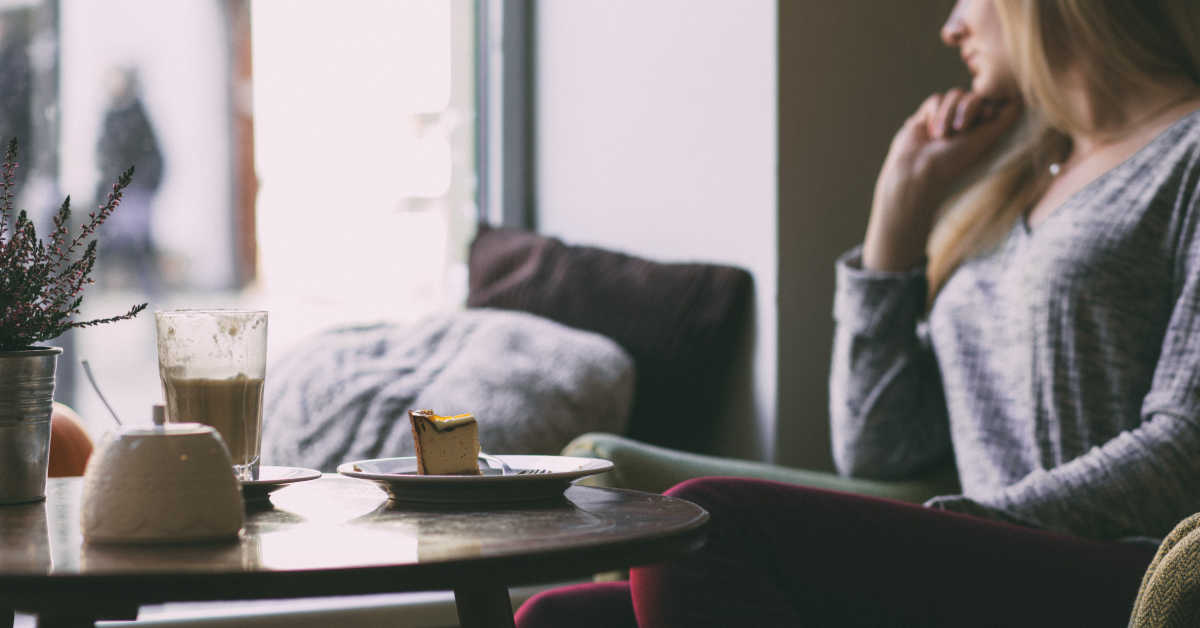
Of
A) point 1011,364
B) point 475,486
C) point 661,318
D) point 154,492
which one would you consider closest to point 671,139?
point 661,318

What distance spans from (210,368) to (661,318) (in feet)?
4.03

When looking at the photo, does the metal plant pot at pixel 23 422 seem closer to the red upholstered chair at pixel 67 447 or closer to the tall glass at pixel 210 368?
the tall glass at pixel 210 368

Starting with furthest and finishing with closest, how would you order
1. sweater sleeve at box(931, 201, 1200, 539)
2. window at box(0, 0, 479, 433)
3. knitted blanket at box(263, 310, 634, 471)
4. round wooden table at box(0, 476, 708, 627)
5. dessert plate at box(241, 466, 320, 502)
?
window at box(0, 0, 479, 433) < knitted blanket at box(263, 310, 634, 471) < sweater sleeve at box(931, 201, 1200, 539) < dessert plate at box(241, 466, 320, 502) < round wooden table at box(0, 476, 708, 627)

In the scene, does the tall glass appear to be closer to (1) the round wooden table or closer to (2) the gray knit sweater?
(1) the round wooden table

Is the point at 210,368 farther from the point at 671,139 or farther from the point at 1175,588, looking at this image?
the point at 671,139

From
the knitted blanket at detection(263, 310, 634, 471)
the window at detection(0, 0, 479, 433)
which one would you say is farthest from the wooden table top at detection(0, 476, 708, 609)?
the window at detection(0, 0, 479, 433)

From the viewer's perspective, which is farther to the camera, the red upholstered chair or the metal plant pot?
the red upholstered chair

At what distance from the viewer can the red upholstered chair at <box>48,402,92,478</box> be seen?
1.21 meters

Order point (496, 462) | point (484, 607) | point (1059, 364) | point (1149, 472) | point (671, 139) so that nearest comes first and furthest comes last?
point (484, 607) < point (496, 462) < point (1149, 472) < point (1059, 364) < point (671, 139)

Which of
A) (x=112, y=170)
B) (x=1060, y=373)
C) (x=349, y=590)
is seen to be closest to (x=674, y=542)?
(x=349, y=590)

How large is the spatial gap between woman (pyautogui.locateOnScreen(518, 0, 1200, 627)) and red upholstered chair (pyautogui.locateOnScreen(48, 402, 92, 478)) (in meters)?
0.51

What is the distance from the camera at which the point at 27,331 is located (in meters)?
0.84

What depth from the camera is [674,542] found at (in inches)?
26.8

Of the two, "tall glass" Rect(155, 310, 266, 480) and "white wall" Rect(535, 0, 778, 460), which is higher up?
"white wall" Rect(535, 0, 778, 460)
